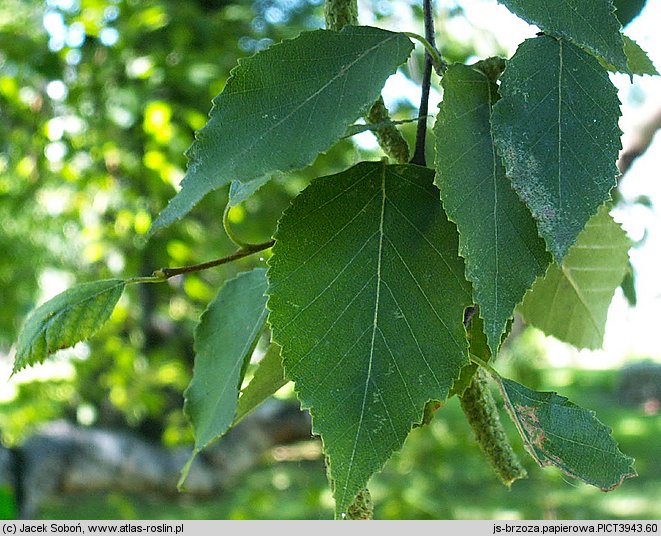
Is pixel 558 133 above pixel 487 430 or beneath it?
above

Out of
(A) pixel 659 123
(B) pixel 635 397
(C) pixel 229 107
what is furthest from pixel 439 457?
(B) pixel 635 397

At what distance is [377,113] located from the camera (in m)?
0.43

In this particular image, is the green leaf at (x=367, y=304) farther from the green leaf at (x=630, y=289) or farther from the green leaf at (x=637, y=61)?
the green leaf at (x=630, y=289)

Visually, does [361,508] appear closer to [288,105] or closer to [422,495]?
[288,105]

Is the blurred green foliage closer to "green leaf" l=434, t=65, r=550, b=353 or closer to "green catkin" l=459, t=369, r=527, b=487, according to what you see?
"green catkin" l=459, t=369, r=527, b=487

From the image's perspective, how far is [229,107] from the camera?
366mm

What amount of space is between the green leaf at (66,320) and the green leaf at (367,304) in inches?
5.0

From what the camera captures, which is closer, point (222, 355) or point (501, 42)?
point (222, 355)

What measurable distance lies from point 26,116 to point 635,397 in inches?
211

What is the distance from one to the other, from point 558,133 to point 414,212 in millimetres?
77

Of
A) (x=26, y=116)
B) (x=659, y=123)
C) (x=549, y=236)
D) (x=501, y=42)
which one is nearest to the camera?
(x=549, y=236)

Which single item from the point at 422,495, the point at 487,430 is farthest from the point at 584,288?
the point at 422,495

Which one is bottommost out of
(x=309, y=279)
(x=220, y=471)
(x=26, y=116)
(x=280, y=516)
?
(x=280, y=516)

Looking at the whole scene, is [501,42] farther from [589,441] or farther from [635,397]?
[635,397]
